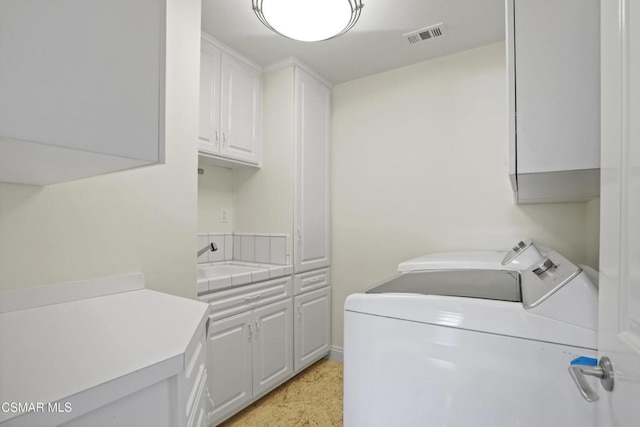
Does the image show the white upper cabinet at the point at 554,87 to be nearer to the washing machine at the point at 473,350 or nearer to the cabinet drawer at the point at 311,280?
the washing machine at the point at 473,350

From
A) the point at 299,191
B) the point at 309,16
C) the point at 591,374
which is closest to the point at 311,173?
the point at 299,191

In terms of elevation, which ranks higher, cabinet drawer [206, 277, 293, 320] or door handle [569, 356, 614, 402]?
door handle [569, 356, 614, 402]

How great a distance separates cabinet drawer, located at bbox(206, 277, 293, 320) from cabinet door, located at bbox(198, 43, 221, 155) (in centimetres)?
97

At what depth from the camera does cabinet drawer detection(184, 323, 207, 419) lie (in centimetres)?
73

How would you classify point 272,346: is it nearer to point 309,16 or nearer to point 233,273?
point 233,273

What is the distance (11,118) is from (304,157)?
84.4 inches

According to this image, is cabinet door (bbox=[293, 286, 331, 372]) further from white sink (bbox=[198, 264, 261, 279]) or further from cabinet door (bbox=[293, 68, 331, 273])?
white sink (bbox=[198, 264, 261, 279])

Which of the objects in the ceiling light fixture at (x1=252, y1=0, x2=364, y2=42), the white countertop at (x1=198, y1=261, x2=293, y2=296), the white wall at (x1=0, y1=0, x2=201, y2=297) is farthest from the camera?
the white countertop at (x1=198, y1=261, x2=293, y2=296)

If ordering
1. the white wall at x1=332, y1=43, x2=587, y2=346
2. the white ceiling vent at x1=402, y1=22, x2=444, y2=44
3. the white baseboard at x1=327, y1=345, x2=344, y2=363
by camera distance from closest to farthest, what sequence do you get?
the white ceiling vent at x1=402, y1=22, x2=444, y2=44 → the white wall at x1=332, y1=43, x2=587, y2=346 → the white baseboard at x1=327, y1=345, x2=344, y2=363

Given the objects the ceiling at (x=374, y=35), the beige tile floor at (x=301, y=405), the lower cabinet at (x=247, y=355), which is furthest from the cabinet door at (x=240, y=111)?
the beige tile floor at (x=301, y=405)

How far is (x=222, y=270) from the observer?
245 centimetres

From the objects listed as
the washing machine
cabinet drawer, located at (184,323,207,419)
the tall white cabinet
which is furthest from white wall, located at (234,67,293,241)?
cabinet drawer, located at (184,323,207,419)

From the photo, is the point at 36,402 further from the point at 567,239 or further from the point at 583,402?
the point at 567,239

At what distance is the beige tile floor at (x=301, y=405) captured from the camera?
195 centimetres
